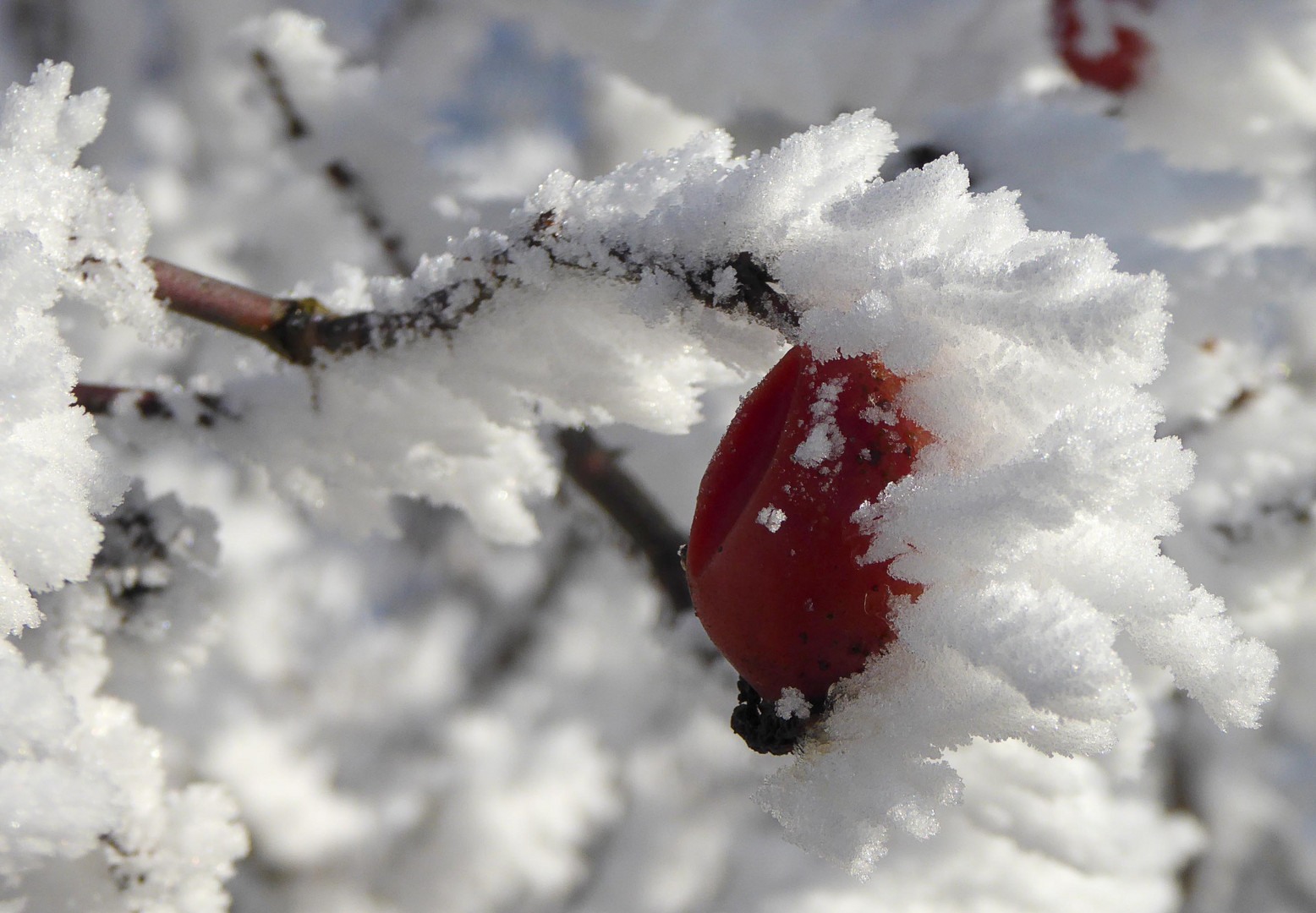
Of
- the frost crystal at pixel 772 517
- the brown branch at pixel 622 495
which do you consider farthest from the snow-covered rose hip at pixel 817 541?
the brown branch at pixel 622 495

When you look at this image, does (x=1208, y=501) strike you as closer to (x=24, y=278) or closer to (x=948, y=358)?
(x=948, y=358)

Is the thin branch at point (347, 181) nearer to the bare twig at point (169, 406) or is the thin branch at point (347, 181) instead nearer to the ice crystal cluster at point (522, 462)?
the ice crystal cluster at point (522, 462)

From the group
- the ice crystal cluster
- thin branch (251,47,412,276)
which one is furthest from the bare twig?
thin branch (251,47,412,276)

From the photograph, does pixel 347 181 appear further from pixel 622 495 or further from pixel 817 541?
pixel 817 541

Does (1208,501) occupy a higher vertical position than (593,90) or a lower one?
lower

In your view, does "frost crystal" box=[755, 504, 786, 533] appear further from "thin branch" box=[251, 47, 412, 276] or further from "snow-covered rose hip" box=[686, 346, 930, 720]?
"thin branch" box=[251, 47, 412, 276]

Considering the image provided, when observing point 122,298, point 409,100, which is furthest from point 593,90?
point 122,298

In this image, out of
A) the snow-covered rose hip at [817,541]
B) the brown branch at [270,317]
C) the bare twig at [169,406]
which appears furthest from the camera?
the bare twig at [169,406]
